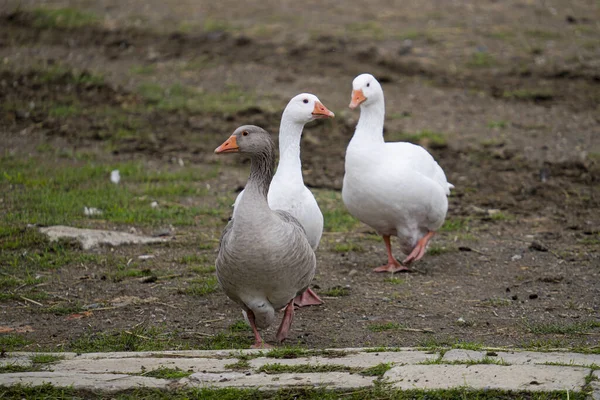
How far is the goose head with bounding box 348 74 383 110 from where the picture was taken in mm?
7996

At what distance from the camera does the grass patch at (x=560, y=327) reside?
618cm

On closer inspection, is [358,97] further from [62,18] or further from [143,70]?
[62,18]

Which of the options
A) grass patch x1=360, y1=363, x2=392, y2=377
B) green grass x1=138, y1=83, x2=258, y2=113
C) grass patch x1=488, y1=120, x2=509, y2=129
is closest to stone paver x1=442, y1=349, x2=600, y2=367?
grass patch x1=360, y1=363, x2=392, y2=377

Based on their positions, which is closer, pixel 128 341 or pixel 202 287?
pixel 128 341

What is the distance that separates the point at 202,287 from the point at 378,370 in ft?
9.16

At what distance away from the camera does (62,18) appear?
1738cm

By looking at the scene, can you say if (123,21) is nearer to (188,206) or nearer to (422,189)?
(188,206)

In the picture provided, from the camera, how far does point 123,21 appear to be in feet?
55.9

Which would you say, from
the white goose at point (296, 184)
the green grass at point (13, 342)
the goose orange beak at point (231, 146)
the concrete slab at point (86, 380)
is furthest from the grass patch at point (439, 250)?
the concrete slab at point (86, 380)

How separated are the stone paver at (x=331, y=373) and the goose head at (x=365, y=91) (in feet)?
10.9

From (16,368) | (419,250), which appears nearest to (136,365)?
(16,368)

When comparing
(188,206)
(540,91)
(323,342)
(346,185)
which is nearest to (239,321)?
(323,342)

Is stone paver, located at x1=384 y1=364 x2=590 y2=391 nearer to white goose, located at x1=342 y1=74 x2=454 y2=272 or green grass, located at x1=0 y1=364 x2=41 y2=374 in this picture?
green grass, located at x1=0 y1=364 x2=41 y2=374

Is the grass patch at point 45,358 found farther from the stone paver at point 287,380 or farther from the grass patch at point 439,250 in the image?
the grass patch at point 439,250
